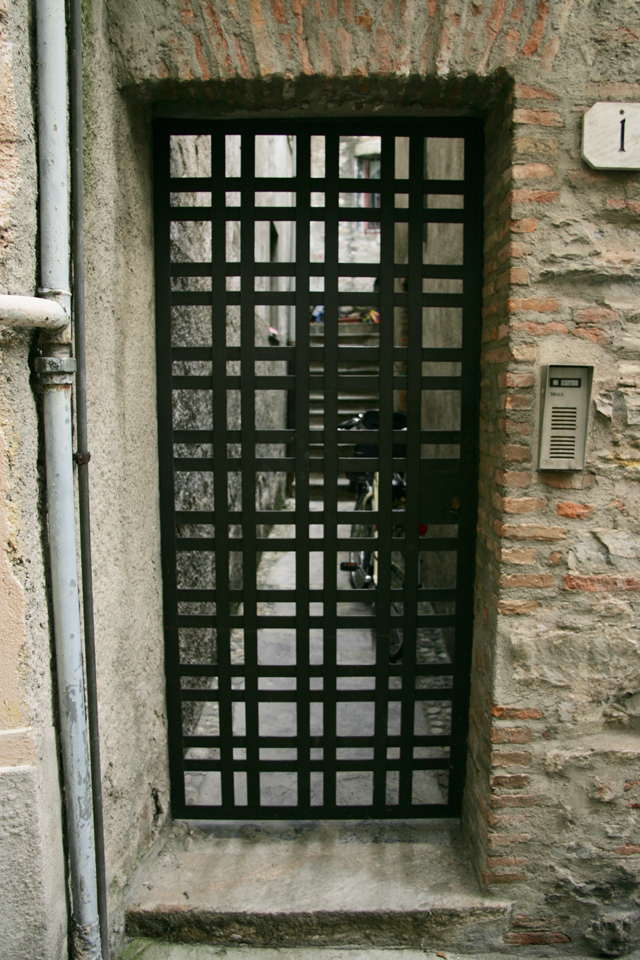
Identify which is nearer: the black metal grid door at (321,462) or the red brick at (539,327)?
the red brick at (539,327)

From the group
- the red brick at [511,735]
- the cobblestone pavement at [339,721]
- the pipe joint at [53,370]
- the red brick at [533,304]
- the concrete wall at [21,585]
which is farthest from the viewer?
the cobblestone pavement at [339,721]

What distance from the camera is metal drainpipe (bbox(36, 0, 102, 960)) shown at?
5.85 feet

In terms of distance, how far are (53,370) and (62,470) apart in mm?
283

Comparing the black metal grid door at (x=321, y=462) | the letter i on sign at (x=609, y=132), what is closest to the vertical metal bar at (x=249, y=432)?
the black metal grid door at (x=321, y=462)

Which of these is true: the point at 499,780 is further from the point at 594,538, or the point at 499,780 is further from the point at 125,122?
the point at 125,122

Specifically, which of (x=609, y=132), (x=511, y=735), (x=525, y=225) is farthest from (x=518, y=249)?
(x=511, y=735)

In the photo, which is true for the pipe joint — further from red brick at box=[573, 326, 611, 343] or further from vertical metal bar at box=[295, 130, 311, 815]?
red brick at box=[573, 326, 611, 343]

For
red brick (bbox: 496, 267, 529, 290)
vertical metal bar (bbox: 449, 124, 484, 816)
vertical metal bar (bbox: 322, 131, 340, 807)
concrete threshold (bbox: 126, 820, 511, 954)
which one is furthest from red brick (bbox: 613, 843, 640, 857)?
red brick (bbox: 496, 267, 529, 290)

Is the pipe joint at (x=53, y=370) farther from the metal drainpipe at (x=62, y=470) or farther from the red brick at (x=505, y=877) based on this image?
the red brick at (x=505, y=877)

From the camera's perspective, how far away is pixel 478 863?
8.18ft

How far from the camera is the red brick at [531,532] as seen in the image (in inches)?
89.8

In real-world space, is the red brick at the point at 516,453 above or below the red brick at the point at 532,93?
below

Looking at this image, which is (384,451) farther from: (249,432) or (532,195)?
(532,195)

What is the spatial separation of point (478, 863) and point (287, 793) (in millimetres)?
978
